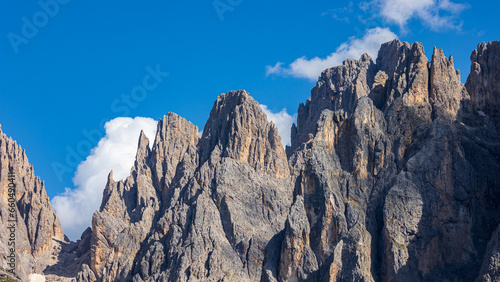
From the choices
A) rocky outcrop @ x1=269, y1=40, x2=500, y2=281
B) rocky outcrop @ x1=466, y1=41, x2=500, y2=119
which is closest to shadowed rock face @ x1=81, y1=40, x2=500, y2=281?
rocky outcrop @ x1=269, y1=40, x2=500, y2=281

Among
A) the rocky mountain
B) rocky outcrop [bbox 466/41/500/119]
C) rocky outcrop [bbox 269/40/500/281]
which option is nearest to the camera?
rocky outcrop [bbox 269/40/500/281]

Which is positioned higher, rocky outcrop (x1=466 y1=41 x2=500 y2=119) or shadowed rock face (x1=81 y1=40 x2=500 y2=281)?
rocky outcrop (x1=466 y1=41 x2=500 y2=119)

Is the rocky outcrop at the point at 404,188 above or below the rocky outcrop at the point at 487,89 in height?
below

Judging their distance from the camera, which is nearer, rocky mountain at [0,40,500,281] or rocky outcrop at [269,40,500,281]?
rocky outcrop at [269,40,500,281]

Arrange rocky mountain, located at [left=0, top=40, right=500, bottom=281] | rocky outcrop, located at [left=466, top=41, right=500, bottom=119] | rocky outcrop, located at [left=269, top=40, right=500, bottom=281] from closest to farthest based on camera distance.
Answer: rocky outcrop, located at [left=269, top=40, right=500, bottom=281] → rocky mountain, located at [left=0, top=40, right=500, bottom=281] → rocky outcrop, located at [left=466, top=41, right=500, bottom=119]

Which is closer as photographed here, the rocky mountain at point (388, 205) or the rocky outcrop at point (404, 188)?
the rocky outcrop at point (404, 188)

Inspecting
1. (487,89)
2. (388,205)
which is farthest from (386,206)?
(487,89)

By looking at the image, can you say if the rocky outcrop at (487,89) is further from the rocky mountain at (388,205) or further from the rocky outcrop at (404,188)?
the rocky outcrop at (404,188)

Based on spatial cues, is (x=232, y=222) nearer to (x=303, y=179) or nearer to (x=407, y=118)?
(x=303, y=179)

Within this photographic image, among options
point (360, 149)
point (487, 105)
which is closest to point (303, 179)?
point (360, 149)

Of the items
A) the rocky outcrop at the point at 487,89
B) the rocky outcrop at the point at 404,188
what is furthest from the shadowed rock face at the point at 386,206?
the rocky outcrop at the point at 487,89

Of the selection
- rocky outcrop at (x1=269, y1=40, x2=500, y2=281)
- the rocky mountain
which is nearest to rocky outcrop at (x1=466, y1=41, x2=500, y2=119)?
the rocky mountain

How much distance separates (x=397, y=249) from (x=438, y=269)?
8.31 meters

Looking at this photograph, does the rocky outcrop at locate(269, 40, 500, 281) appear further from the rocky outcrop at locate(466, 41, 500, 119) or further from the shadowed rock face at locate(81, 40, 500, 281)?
the rocky outcrop at locate(466, 41, 500, 119)
